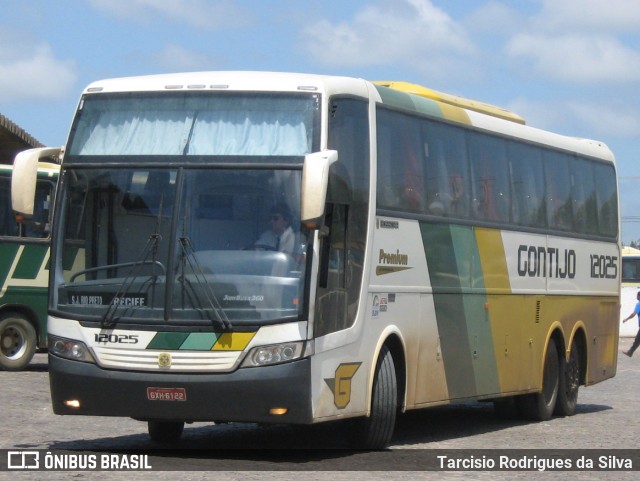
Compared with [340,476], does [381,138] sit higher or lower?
higher

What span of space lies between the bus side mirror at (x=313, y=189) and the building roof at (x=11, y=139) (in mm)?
14976

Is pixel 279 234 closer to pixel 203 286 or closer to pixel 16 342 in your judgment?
pixel 203 286

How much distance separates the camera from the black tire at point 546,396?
711 inches

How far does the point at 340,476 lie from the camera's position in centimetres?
1101

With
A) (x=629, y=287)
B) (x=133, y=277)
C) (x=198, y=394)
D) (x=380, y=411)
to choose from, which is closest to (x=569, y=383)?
(x=380, y=411)

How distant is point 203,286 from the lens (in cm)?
1155

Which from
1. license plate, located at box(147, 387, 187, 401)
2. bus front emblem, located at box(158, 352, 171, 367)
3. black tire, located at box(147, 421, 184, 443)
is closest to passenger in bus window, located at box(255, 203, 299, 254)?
bus front emblem, located at box(158, 352, 171, 367)

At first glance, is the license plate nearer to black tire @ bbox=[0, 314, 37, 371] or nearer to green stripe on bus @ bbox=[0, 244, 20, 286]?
green stripe on bus @ bbox=[0, 244, 20, 286]

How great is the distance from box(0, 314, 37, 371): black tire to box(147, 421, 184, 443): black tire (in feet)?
35.2

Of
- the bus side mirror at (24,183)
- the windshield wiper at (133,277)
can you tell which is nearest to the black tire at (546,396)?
the windshield wiper at (133,277)

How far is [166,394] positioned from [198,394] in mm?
278

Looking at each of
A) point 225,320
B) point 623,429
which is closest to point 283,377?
point 225,320

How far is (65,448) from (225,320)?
2.22 metres

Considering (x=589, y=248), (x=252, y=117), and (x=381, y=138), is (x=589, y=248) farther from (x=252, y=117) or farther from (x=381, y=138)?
(x=252, y=117)
